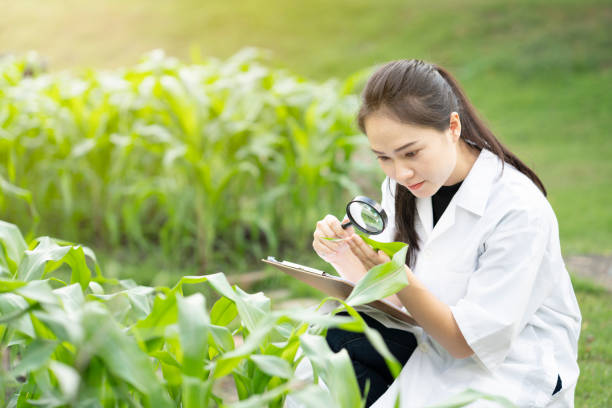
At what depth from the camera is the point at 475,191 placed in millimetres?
1796

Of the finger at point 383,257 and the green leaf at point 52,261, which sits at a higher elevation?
the green leaf at point 52,261

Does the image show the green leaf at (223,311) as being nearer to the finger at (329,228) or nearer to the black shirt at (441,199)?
the finger at (329,228)

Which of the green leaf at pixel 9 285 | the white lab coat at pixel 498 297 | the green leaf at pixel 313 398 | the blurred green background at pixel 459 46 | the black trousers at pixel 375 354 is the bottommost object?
the blurred green background at pixel 459 46

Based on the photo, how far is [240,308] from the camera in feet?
5.06

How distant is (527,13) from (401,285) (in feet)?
34.3

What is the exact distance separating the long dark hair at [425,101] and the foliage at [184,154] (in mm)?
1757

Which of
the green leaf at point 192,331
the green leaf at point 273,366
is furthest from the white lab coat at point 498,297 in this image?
the green leaf at point 192,331

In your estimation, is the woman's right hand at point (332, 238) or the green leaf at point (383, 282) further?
the woman's right hand at point (332, 238)

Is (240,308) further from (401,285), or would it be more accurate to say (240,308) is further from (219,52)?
(219,52)

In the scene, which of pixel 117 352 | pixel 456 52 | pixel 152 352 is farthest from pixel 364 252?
pixel 456 52

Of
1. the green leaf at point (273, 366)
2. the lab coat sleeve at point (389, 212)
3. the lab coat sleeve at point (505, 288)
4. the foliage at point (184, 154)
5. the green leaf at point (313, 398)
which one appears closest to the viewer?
the green leaf at point (313, 398)

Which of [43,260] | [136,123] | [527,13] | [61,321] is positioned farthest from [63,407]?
[527,13]

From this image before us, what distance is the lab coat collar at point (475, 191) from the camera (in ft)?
5.84

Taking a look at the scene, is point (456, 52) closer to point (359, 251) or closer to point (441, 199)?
point (441, 199)
